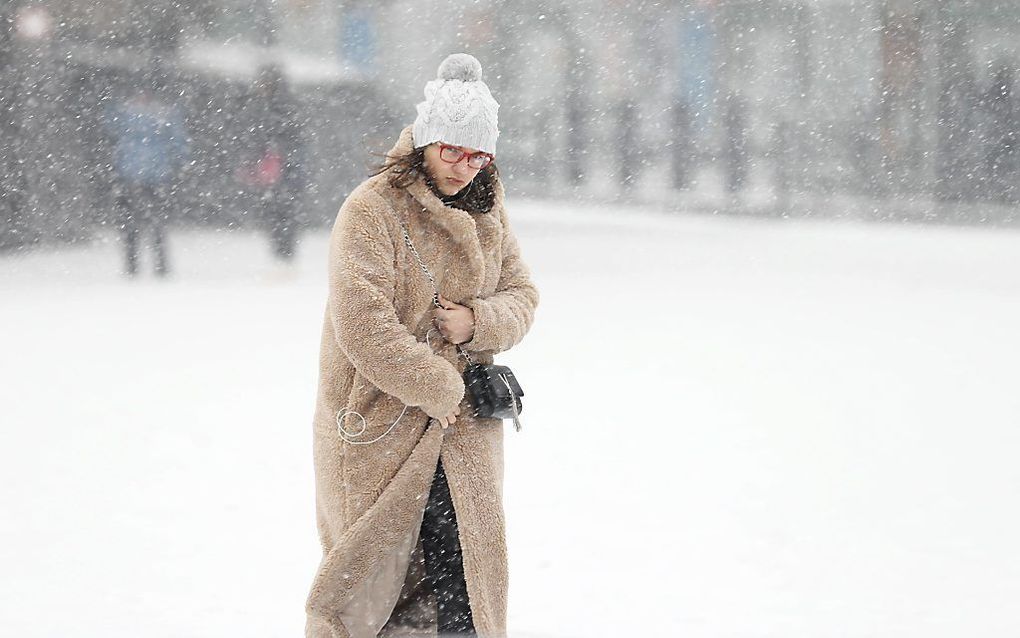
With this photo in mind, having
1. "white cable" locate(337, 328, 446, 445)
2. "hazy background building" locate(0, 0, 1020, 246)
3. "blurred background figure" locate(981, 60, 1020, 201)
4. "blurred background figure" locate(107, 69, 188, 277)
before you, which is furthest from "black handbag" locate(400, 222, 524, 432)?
"blurred background figure" locate(981, 60, 1020, 201)

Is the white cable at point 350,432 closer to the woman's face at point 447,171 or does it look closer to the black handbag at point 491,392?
the black handbag at point 491,392

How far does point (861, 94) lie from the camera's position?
47.7ft

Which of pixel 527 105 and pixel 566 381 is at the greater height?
pixel 527 105

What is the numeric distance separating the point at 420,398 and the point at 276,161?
402 inches

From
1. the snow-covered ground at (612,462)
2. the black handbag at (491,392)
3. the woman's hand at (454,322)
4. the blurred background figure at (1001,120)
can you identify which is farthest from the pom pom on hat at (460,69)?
the blurred background figure at (1001,120)

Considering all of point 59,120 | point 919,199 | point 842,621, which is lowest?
point 842,621

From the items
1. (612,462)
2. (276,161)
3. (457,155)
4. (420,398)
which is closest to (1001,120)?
(276,161)

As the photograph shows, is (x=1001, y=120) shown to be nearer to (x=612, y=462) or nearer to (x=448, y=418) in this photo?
(x=612, y=462)

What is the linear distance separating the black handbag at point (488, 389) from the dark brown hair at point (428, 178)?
0.43ft

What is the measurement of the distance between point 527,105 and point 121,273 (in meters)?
6.46

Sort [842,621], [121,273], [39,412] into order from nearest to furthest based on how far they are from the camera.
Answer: [842,621] < [39,412] < [121,273]

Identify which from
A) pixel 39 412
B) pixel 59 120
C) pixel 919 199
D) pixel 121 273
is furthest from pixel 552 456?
pixel 919 199

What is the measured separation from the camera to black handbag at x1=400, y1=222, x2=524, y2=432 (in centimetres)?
217

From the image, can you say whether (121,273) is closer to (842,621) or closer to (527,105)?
(527,105)
